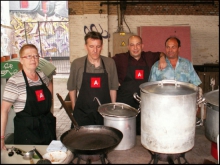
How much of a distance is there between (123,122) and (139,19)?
20.5 feet

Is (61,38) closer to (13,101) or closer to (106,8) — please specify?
(106,8)

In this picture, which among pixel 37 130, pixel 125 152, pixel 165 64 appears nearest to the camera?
pixel 125 152

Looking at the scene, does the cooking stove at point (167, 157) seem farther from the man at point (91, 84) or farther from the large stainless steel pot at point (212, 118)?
the man at point (91, 84)

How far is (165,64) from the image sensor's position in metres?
2.88

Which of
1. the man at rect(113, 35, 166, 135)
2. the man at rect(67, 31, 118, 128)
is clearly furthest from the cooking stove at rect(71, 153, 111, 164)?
the man at rect(113, 35, 166, 135)

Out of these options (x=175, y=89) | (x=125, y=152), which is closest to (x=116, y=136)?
(x=125, y=152)

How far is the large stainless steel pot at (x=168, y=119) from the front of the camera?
173cm

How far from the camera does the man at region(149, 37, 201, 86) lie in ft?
9.62

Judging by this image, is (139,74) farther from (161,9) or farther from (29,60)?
(161,9)

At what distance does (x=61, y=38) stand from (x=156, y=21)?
8.07m

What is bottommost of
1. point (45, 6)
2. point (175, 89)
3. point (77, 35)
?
point (175, 89)

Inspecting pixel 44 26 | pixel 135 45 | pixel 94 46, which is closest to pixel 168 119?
pixel 94 46

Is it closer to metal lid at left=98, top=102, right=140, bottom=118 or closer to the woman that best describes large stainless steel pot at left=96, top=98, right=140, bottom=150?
metal lid at left=98, top=102, right=140, bottom=118

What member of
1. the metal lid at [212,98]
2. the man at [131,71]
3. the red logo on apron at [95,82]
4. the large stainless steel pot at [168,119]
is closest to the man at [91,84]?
the red logo on apron at [95,82]
